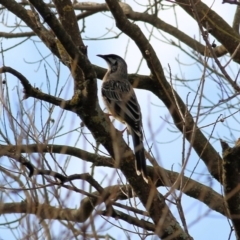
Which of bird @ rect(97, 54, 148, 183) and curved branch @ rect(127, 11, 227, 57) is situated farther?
curved branch @ rect(127, 11, 227, 57)

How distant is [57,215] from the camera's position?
4078 millimetres

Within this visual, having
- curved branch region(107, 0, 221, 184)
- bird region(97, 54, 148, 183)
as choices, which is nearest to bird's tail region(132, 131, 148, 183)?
bird region(97, 54, 148, 183)

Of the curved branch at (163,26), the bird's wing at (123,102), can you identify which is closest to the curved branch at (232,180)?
the bird's wing at (123,102)

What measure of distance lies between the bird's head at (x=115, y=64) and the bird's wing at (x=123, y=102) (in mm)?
375

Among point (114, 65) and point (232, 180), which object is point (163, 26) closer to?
point (114, 65)

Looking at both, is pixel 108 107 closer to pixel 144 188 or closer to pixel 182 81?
pixel 182 81

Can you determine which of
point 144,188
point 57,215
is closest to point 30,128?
point 57,215

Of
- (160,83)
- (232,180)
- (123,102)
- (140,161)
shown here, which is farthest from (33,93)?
(160,83)

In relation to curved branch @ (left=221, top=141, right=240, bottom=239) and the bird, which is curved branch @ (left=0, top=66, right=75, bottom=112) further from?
curved branch @ (left=221, top=141, right=240, bottom=239)

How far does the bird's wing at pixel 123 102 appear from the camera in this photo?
7.01 m

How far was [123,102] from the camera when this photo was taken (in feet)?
22.7

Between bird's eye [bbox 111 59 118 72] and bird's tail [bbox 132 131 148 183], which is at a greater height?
bird's eye [bbox 111 59 118 72]

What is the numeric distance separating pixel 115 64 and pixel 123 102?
197 cm

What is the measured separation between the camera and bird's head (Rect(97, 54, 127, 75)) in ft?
28.0
